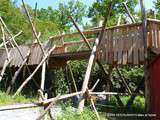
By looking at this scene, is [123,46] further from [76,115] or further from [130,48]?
[76,115]

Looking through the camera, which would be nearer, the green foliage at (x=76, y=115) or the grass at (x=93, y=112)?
the green foliage at (x=76, y=115)

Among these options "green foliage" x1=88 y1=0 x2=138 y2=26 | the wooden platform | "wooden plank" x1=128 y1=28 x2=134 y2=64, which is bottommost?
"green foliage" x1=88 y1=0 x2=138 y2=26

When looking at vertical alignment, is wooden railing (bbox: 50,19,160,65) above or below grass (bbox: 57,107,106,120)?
above

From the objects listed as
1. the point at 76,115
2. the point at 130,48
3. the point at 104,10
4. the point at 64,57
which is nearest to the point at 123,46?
the point at 130,48

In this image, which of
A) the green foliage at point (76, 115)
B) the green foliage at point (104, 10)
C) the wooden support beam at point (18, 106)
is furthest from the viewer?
the green foliage at point (104, 10)

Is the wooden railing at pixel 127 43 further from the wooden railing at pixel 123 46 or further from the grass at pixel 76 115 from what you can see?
the grass at pixel 76 115

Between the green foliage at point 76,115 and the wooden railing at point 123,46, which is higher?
the wooden railing at point 123,46

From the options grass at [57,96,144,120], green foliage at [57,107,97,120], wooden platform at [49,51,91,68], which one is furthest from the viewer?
wooden platform at [49,51,91,68]

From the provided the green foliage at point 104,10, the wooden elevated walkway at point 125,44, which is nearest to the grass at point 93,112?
the wooden elevated walkway at point 125,44

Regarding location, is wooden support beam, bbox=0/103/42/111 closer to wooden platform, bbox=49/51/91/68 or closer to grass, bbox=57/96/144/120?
grass, bbox=57/96/144/120

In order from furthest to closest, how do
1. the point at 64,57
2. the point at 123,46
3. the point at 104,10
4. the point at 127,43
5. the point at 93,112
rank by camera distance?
the point at 104,10
the point at 64,57
the point at 123,46
the point at 127,43
the point at 93,112

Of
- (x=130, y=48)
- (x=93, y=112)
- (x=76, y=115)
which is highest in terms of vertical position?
(x=130, y=48)

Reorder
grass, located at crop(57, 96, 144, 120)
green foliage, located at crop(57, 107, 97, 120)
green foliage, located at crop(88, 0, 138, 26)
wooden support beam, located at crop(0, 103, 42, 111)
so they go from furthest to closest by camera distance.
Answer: green foliage, located at crop(88, 0, 138, 26) → grass, located at crop(57, 96, 144, 120) → green foliage, located at crop(57, 107, 97, 120) → wooden support beam, located at crop(0, 103, 42, 111)

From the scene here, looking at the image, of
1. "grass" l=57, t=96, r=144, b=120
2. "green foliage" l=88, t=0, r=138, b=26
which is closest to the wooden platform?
"grass" l=57, t=96, r=144, b=120
